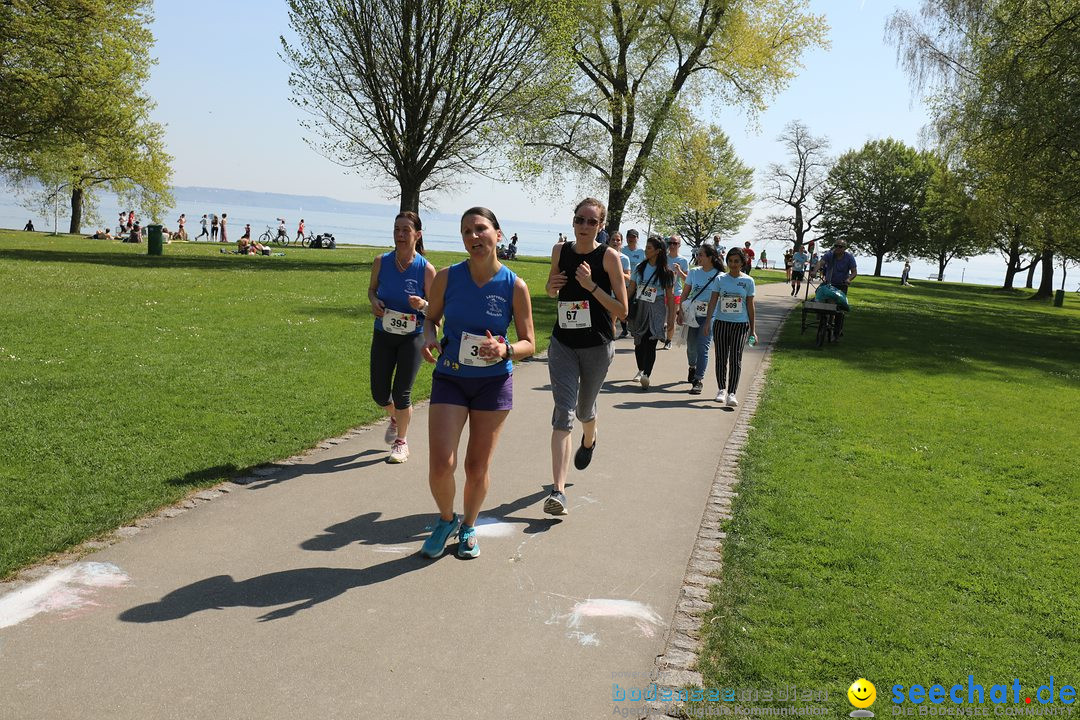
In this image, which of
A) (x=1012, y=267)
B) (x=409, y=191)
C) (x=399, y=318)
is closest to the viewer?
(x=399, y=318)

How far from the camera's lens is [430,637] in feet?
12.9

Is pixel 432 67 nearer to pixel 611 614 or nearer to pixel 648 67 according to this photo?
pixel 648 67

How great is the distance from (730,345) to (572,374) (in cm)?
473

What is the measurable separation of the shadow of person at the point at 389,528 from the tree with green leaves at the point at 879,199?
238 ft

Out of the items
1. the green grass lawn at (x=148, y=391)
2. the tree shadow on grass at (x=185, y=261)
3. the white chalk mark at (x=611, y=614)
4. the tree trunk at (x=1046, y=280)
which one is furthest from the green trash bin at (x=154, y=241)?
the tree trunk at (x=1046, y=280)

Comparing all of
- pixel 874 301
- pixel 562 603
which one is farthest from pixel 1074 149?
pixel 562 603

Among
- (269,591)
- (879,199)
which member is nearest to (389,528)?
(269,591)

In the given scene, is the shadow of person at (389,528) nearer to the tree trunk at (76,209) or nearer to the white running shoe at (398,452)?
the white running shoe at (398,452)

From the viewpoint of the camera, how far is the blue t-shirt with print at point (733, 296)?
10023mm

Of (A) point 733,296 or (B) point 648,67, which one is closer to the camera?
(A) point 733,296

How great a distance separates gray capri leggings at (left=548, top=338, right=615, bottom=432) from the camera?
5.93 meters

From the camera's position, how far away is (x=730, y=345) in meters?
10.2

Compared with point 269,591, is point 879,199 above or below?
above

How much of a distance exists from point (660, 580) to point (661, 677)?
1.09 meters
